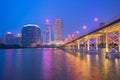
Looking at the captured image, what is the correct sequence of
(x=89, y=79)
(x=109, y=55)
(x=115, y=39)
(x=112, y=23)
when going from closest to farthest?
(x=89, y=79) < (x=112, y=23) < (x=109, y=55) < (x=115, y=39)

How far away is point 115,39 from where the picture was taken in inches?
3236

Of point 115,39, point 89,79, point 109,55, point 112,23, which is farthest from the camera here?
point 115,39

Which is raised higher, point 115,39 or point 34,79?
point 115,39

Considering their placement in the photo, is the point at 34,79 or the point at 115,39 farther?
the point at 115,39

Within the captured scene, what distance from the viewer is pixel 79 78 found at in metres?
25.9

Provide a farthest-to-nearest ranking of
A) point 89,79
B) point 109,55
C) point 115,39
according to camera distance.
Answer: point 115,39 → point 109,55 → point 89,79

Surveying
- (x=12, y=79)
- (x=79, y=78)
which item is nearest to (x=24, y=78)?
(x=12, y=79)

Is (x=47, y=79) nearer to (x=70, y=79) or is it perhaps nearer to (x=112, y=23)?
(x=70, y=79)

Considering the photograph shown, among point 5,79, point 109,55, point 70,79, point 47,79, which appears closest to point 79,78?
point 70,79

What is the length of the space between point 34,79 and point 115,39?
2352 inches

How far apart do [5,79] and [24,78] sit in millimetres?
1767

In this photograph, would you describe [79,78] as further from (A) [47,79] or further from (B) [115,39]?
(B) [115,39]

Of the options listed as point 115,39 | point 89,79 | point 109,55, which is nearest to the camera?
point 89,79

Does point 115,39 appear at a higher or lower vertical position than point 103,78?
higher
